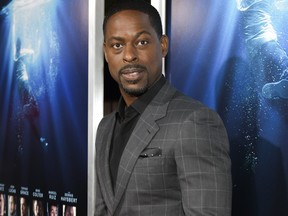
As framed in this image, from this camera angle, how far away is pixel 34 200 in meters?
2.47

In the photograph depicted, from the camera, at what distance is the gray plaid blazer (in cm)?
121

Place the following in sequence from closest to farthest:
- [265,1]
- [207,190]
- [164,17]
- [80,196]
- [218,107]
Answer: [207,190] → [265,1] → [218,107] → [164,17] → [80,196]

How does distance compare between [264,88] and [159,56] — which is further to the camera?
[264,88]

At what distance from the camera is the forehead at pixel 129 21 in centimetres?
142

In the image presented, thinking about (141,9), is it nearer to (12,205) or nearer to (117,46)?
(117,46)

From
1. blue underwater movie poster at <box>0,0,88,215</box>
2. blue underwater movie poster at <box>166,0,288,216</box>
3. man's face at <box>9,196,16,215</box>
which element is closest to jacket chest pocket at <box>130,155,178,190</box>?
blue underwater movie poster at <box>166,0,288,216</box>

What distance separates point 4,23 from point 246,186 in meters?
1.77

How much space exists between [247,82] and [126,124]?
51 centimetres

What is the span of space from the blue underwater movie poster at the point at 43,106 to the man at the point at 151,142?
0.72 meters

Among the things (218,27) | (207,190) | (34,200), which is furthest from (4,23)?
(207,190)

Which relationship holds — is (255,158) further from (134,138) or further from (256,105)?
(134,138)

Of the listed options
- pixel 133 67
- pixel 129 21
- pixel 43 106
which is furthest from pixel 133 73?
pixel 43 106

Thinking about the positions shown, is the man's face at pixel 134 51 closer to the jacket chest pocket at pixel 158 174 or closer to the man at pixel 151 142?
the man at pixel 151 142

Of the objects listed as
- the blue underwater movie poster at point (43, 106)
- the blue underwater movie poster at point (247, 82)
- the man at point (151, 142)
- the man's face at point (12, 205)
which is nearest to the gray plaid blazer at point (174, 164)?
the man at point (151, 142)
